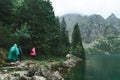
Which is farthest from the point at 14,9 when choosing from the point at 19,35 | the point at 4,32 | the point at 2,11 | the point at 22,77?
the point at 22,77

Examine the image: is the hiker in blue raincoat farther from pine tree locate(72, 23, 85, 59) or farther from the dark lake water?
pine tree locate(72, 23, 85, 59)

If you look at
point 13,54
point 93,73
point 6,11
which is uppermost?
point 6,11

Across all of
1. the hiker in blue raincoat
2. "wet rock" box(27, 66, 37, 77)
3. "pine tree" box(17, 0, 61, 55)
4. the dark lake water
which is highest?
"pine tree" box(17, 0, 61, 55)

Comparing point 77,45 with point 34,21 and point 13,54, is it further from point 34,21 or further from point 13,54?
point 13,54

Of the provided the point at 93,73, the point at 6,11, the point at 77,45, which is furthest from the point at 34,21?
the point at 77,45

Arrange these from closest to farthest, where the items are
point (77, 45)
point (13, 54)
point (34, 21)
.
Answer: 1. point (13, 54)
2. point (34, 21)
3. point (77, 45)

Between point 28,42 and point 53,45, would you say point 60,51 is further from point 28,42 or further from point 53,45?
point 28,42

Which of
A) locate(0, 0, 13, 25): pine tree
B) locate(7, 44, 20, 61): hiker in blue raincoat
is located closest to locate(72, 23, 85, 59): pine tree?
locate(0, 0, 13, 25): pine tree

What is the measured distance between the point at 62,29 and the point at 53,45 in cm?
4272

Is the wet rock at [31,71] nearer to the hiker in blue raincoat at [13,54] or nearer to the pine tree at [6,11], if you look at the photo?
the hiker in blue raincoat at [13,54]

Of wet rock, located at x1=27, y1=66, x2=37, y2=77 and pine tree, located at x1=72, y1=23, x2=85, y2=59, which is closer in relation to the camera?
wet rock, located at x1=27, y1=66, x2=37, y2=77

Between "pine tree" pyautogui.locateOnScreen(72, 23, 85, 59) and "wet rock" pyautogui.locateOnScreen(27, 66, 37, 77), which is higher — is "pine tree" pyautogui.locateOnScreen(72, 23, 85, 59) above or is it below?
above

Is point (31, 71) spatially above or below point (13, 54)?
below

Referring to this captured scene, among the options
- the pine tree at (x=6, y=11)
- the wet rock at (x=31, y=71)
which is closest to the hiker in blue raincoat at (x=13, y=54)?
the wet rock at (x=31, y=71)
